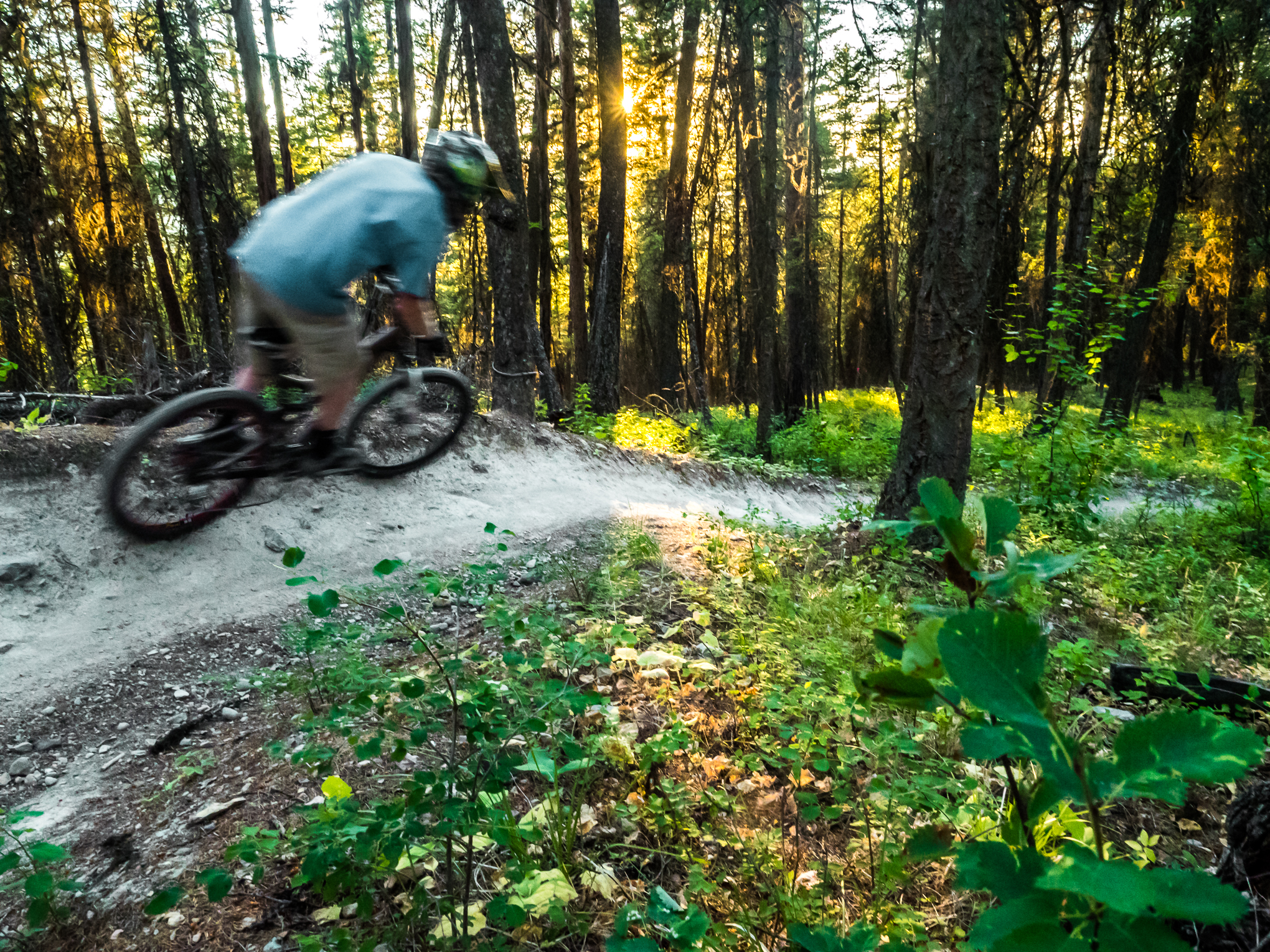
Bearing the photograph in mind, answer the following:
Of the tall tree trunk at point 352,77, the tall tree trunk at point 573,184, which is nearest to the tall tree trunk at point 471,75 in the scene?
the tall tree trunk at point 573,184

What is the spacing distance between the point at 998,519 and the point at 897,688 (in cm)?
26

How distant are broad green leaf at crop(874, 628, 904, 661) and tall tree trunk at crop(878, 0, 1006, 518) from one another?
15.6 ft

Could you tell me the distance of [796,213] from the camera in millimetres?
14070

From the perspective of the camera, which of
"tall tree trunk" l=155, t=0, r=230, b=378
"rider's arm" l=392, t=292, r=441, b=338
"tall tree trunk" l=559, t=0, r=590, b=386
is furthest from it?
"tall tree trunk" l=155, t=0, r=230, b=378

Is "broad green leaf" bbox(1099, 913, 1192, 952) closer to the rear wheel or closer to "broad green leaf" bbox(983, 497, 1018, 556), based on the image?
"broad green leaf" bbox(983, 497, 1018, 556)

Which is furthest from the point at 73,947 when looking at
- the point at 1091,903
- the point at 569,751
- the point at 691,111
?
the point at 691,111

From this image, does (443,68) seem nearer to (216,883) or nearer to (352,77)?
(352,77)

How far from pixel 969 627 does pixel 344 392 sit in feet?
16.1

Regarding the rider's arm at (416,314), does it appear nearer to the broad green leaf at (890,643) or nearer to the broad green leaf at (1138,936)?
the broad green leaf at (890,643)

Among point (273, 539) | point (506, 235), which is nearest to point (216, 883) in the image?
point (273, 539)

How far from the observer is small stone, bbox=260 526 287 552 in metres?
5.50

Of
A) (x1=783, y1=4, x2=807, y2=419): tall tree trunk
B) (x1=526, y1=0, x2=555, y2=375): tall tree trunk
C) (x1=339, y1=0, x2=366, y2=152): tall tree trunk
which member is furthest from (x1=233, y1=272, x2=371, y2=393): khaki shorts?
(x1=339, y1=0, x2=366, y2=152): tall tree trunk

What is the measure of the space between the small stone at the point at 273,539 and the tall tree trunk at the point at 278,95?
1410 cm

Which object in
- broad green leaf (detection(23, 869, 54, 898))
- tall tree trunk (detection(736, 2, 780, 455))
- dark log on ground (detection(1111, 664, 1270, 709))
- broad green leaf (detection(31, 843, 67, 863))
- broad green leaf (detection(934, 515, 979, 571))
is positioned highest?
tall tree trunk (detection(736, 2, 780, 455))
